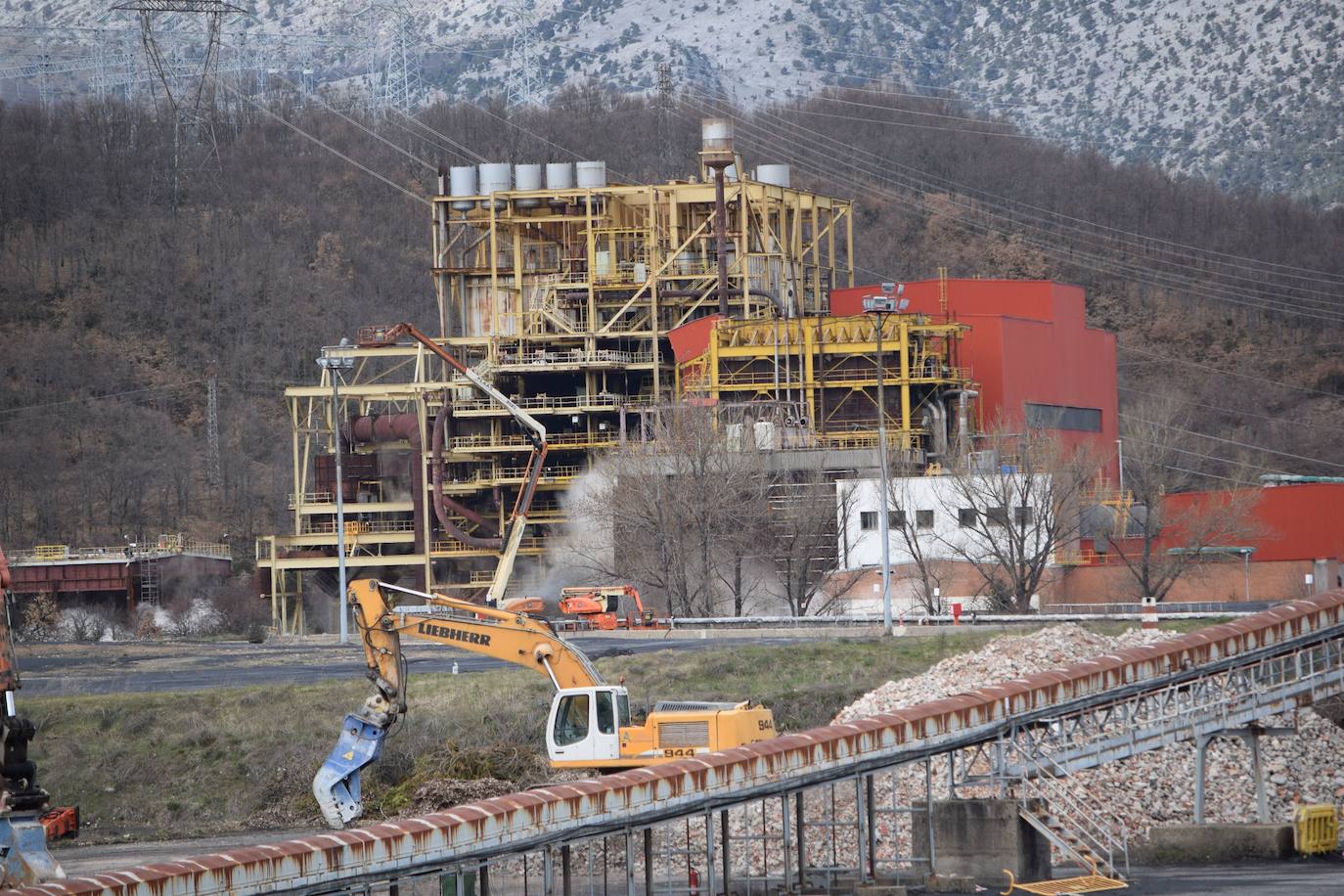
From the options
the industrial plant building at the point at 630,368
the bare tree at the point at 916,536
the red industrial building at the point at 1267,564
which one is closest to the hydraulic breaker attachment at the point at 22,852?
the bare tree at the point at 916,536

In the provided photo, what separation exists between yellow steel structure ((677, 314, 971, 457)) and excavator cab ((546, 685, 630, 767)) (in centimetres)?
4601

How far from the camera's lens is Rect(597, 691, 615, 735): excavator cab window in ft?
123

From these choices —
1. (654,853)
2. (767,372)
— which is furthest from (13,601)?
(654,853)

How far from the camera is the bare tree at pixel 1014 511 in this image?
72438 mm

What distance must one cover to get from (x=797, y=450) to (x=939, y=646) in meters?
26.4

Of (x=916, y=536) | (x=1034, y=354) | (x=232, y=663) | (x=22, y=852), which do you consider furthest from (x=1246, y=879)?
(x=1034, y=354)

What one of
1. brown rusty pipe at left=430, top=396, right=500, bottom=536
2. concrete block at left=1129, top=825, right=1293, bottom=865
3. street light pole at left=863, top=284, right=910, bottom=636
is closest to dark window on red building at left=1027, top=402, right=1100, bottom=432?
street light pole at left=863, top=284, right=910, bottom=636

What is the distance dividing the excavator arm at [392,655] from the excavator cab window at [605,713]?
1044mm

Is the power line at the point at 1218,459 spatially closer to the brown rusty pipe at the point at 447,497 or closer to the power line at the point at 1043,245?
the power line at the point at 1043,245

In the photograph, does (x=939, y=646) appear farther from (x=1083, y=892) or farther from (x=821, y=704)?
(x=1083, y=892)

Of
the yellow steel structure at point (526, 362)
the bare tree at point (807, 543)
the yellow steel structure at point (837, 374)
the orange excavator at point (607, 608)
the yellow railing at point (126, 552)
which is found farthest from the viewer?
the yellow steel structure at point (526, 362)

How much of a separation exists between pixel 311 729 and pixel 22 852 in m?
23.1

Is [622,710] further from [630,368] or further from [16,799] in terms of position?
[630,368]

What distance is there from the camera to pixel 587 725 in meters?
37.7
